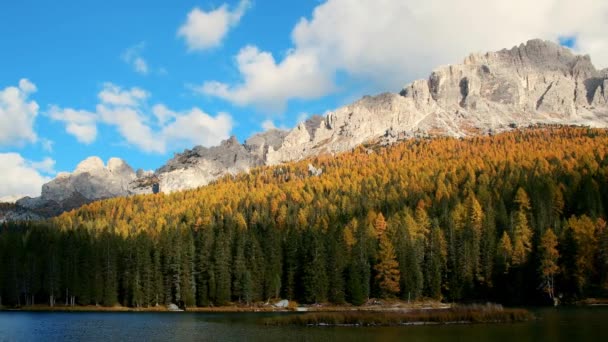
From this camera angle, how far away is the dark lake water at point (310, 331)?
52.2 metres

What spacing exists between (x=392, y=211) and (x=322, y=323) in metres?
72.1

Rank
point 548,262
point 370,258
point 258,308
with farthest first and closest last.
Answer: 1. point 370,258
2. point 258,308
3. point 548,262

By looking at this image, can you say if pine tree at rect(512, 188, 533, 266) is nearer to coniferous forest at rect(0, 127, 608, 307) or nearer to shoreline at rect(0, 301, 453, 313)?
coniferous forest at rect(0, 127, 608, 307)

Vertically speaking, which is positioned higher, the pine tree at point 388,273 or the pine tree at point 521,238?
the pine tree at point 521,238

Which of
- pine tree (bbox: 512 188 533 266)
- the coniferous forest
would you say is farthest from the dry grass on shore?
pine tree (bbox: 512 188 533 266)

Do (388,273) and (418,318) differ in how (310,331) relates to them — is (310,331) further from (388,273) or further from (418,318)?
(388,273)

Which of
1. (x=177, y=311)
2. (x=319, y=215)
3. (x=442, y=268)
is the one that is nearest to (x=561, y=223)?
(x=442, y=268)

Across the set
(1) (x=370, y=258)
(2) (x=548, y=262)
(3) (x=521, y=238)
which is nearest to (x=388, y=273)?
(1) (x=370, y=258)

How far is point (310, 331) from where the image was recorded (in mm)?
61188

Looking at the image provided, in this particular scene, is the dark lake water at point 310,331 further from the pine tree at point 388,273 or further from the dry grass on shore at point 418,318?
the pine tree at point 388,273

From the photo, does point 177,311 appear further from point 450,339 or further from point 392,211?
point 450,339

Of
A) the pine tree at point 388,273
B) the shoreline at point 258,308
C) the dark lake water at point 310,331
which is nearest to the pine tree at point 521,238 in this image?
the shoreline at point 258,308

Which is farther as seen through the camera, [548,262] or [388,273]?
[388,273]

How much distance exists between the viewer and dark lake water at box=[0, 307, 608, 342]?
52188 mm
